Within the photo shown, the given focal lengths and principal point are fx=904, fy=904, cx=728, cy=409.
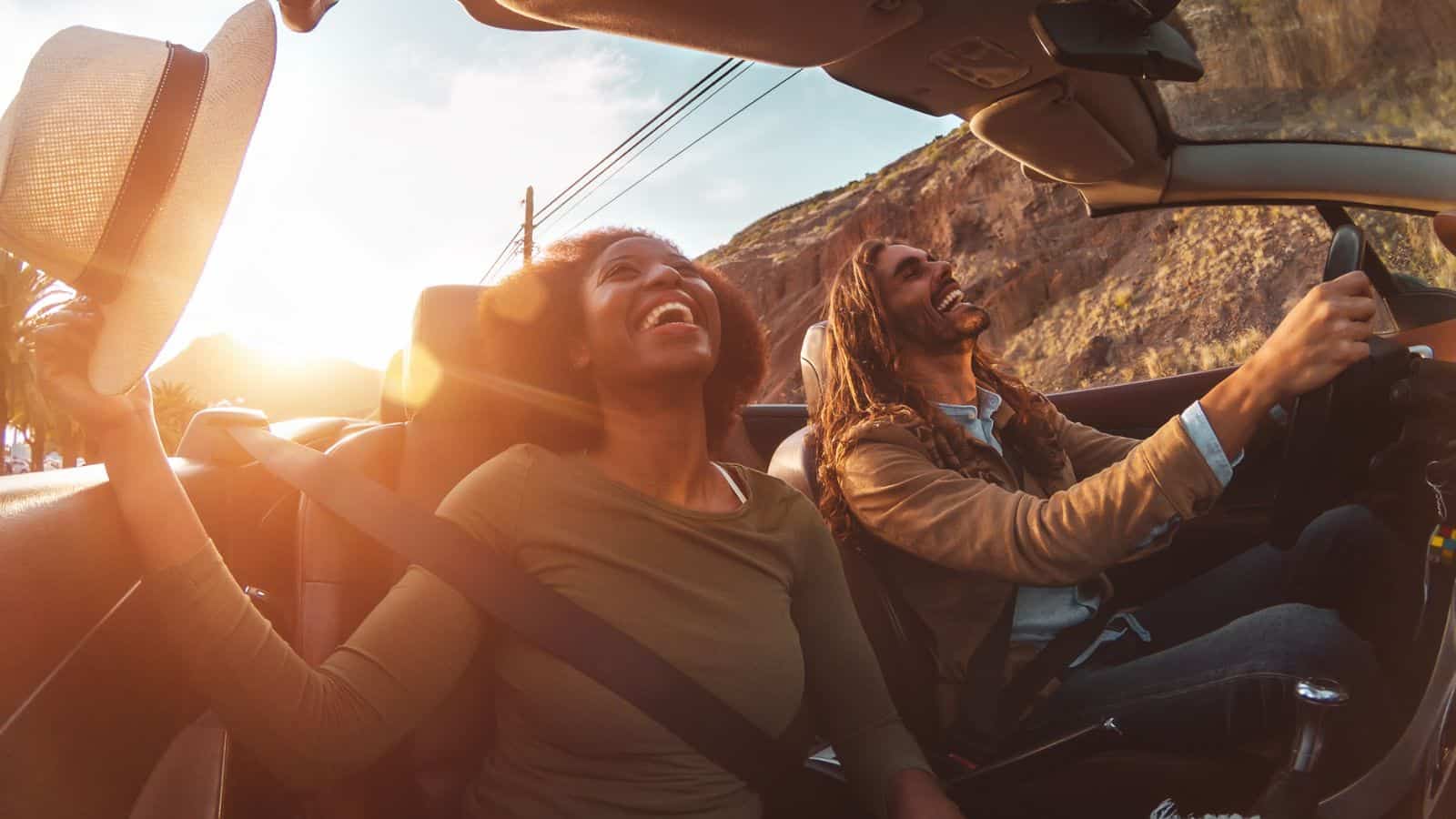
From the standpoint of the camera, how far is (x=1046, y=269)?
16.8 m

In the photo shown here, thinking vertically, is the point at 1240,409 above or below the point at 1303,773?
above

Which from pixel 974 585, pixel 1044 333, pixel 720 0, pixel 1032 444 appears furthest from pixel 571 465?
pixel 1044 333

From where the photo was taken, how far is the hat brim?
977mm

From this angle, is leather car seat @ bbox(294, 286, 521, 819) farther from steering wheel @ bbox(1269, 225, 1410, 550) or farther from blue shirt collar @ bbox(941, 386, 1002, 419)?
steering wheel @ bbox(1269, 225, 1410, 550)

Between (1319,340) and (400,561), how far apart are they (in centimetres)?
179

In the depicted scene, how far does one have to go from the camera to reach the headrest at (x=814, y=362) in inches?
97.3

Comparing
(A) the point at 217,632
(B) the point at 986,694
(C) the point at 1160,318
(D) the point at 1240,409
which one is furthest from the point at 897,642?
(C) the point at 1160,318

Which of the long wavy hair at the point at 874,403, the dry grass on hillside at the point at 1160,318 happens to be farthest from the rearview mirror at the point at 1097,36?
the dry grass on hillside at the point at 1160,318

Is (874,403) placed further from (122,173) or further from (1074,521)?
(122,173)

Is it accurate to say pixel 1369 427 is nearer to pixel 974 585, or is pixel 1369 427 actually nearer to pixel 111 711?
pixel 974 585

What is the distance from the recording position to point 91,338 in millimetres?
1034

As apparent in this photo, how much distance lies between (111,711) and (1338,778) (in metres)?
1.88

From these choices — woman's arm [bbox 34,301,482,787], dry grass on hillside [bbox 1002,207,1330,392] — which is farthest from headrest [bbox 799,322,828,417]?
dry grass on hillside [bbox 1002,207,1330,392]

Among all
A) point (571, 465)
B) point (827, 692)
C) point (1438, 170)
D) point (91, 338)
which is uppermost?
point (91, 338)
